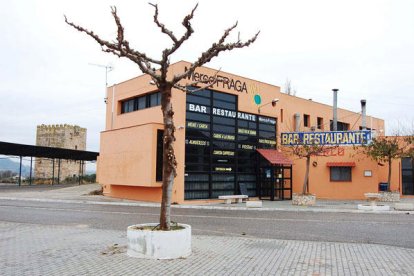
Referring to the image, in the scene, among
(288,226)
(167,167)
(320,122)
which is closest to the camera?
(167,167)

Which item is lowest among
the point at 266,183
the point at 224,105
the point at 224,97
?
the point at 266,183

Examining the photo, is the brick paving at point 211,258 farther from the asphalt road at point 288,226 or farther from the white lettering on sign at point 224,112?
the white lettering on sign at point 224,112

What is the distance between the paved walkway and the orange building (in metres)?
12.8

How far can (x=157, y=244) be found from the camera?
25.5 ft

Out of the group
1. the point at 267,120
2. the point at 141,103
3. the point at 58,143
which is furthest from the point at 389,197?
the point at 58,143

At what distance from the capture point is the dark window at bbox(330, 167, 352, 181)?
2655 cm

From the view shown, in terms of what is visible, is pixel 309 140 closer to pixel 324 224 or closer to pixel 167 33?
pixel 324 224

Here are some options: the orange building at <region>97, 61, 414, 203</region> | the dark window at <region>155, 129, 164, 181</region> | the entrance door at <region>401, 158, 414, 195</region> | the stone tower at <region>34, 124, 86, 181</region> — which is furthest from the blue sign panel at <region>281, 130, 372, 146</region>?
the stone tower at <region>34, 124, 86, 181</region>

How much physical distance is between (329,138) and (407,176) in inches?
231

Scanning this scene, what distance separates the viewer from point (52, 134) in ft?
174

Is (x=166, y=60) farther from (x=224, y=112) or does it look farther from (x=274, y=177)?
(x=274, y=177)

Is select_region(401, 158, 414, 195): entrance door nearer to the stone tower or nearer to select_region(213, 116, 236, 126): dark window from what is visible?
select_region(213, 116, 236, 126): dark window

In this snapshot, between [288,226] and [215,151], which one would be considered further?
[215,151]

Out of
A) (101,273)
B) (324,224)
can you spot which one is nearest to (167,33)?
(101,273)
